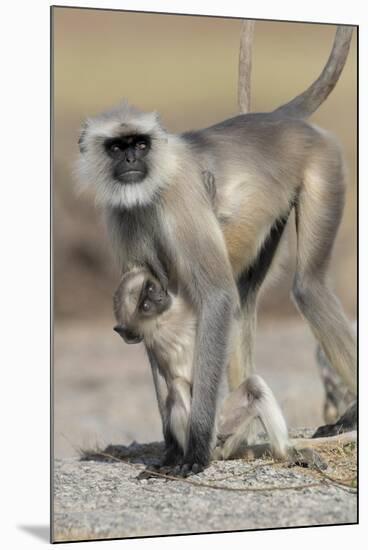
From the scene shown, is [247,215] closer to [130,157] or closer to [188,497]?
[130,157]

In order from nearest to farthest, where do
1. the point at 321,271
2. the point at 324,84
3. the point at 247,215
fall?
the point at 247,215, the point at 321,271, the point at 324,84

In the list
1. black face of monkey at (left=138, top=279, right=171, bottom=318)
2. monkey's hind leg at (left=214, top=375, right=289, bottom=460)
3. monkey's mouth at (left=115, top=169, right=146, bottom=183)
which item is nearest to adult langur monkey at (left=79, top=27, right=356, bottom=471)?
monkey's mouth at (left=115, top=169, right=146, bottom=183)

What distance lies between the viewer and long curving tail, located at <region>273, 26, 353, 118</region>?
6.45m

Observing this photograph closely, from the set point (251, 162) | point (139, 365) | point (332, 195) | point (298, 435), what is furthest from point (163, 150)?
point (139, 365)

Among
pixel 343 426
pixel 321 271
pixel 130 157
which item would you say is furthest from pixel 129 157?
pixel 343 426

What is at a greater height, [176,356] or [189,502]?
[176,356]

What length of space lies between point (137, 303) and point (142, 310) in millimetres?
59

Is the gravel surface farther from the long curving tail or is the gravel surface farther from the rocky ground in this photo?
the long curving tail

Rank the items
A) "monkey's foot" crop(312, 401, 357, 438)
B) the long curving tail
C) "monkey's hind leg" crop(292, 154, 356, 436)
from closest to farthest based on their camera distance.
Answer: "monkey's hind leg" crop(292, 154, 356, 436) < the long curving tail < "monkey's foot" crop(312, 401, 357, 438)

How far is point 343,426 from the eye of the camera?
6.67 m

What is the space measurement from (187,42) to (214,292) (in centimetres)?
129

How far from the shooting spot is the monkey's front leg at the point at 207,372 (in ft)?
18.8

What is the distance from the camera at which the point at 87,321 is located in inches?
307

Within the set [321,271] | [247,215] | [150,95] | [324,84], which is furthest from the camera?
[150,95]
